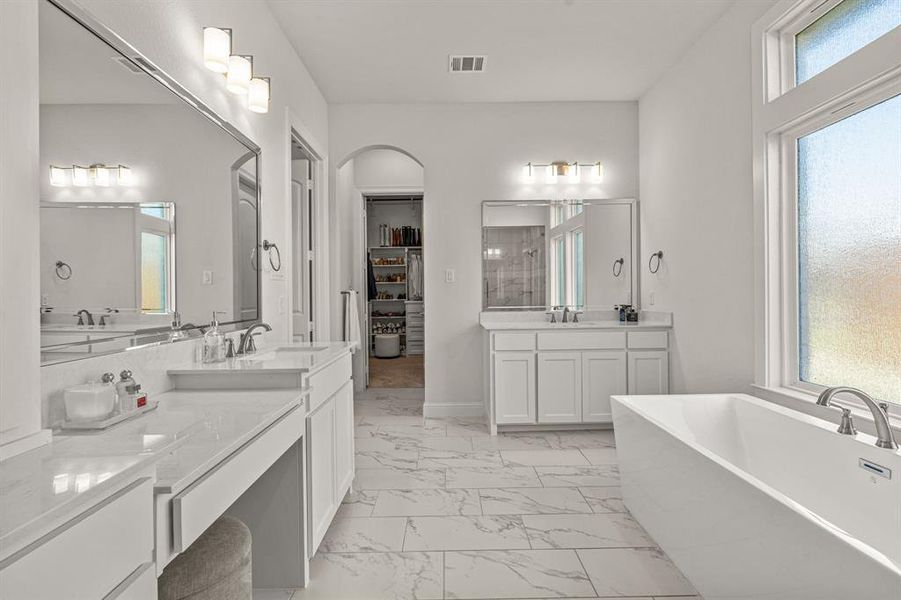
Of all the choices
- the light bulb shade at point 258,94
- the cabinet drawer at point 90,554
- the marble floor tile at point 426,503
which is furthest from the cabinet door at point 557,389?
the cabinet drawer at point 90,554

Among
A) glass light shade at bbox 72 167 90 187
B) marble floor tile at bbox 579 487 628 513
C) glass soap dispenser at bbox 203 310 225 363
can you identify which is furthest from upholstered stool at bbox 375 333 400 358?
glass light shade at bbox 72 167 90 187

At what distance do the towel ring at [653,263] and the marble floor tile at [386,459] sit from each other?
2.50 m

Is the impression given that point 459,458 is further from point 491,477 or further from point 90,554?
point 90,554

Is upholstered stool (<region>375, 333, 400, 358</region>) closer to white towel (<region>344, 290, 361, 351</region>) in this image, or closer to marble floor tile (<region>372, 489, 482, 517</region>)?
white towel (<region>344, 290, 361, 351</region>)

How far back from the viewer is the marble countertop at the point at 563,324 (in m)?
4.09

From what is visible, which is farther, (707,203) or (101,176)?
(707,203)

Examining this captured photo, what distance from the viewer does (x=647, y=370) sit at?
4.11 metres

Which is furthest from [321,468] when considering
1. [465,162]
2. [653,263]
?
[653,263]

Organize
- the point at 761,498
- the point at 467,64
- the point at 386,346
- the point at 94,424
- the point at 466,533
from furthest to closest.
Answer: the point at 386,346 → the point at 467,64 → the point at 466,533 → the point at 761,498 → the point at 94,424

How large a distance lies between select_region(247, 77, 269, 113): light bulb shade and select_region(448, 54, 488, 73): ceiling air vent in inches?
63.0

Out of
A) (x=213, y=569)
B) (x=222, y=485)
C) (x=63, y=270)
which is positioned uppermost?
(x=63, y=270)

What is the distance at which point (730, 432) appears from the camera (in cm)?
268

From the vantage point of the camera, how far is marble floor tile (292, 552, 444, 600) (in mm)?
1973

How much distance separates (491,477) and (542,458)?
0.52 metres
